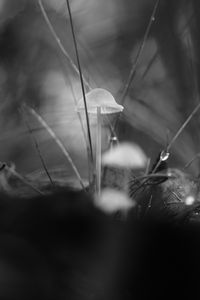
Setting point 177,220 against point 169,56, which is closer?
point 177,220

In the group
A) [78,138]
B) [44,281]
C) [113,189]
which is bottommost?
[44,281]

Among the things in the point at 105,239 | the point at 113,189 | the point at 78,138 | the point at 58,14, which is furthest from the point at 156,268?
the point at 58,14

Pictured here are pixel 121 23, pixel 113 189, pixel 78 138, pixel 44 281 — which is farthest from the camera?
pixel 121 23

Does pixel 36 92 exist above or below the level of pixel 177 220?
above

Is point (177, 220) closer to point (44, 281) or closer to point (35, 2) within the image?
point (44, 281)

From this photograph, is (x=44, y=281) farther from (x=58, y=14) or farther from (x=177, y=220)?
(x=58, y=14)

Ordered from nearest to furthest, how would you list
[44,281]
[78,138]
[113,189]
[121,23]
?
[44,281] → [113,189] → [78,138] → [121,23]

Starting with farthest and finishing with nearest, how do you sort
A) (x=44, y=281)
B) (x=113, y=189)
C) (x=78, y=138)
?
(x=78, y=138) → (x=113, y=189) → (x=44, y=281)

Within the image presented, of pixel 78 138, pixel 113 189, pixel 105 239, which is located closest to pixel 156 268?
pixel 105 239

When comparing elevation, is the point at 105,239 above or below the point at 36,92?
below
